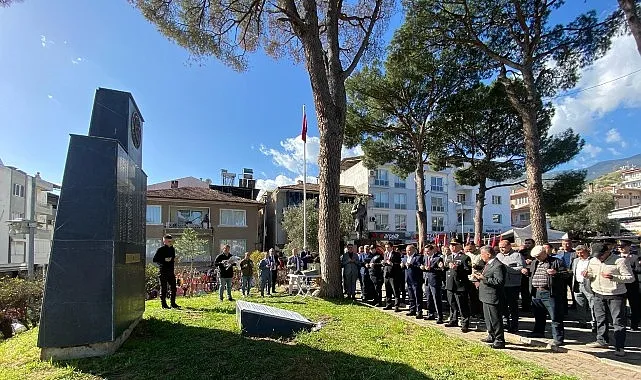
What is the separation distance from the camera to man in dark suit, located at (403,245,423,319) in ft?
31.6

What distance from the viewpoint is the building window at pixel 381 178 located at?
159ft

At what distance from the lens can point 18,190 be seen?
128ft

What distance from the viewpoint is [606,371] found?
218 inches

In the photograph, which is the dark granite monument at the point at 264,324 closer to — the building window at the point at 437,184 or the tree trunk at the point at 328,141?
the tree trunk at the point at 328,141

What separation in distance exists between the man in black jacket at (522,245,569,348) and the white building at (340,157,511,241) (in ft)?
122

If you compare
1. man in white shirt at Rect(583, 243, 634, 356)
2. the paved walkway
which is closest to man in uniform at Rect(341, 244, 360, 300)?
the paved walkway

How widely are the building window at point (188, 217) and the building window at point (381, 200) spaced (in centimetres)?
2040

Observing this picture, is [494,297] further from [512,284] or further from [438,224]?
[438,224]

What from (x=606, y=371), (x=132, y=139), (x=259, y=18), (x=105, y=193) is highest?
(x=259, y=18)

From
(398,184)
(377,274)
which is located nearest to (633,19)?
(377,274)

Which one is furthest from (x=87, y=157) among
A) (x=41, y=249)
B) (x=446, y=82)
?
(x=41, y=249)

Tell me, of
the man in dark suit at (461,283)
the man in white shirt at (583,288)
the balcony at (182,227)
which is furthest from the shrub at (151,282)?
the balcony at (182,227)

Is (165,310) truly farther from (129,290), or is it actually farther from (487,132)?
(487,132)

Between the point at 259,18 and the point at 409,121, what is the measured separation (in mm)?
11188
